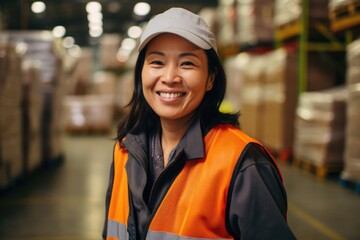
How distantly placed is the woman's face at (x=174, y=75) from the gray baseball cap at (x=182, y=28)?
5 centimetres

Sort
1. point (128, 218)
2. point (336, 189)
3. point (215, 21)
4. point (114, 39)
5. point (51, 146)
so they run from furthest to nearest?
1. point (114, 39)
2. point (215, 21)
3. point (51, 146)
4. point (336, 189)
5. point (128, 218)

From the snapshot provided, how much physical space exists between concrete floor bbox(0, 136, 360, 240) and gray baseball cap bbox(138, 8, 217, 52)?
2.42 metres

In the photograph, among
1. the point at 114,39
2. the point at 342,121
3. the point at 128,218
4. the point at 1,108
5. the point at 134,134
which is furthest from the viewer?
the point at 114,39

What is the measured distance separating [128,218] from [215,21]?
9.58 meters

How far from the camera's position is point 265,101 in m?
7.52

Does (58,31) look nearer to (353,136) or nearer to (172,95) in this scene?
(353,136)

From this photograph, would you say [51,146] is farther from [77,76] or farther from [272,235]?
[77,76]

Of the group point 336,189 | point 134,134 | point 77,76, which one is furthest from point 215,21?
point 134,134

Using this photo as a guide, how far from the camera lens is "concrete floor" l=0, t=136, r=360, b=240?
365cm

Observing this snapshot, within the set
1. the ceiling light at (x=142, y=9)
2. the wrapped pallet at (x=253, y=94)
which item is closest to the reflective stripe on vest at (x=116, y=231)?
the wrapped pallet at (x=253, y=94)

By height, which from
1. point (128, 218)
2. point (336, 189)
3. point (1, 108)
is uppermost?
point (1, 108)

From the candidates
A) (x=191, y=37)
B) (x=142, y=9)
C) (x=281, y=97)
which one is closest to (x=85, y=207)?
(x=191, y=37)

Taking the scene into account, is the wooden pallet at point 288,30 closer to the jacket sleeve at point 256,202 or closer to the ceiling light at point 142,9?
the jacket sleeve at point 256,202

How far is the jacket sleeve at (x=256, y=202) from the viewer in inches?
53.6
